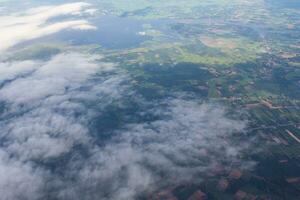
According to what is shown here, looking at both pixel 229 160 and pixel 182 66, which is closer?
pixel 229 160

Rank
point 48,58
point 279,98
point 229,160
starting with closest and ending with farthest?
1. point 229,160
2. point 279,98
3. point 48,58

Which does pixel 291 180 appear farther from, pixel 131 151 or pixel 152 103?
pixel 152 103

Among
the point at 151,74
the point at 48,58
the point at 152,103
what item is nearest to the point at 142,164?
the point at 152,103

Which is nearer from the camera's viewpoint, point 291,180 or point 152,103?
point 291,180

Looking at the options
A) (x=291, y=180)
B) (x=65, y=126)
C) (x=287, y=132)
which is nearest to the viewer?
(x=291, y=180)

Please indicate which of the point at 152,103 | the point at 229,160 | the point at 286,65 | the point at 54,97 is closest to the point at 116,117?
the point at 152,103

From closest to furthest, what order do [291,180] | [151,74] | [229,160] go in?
[291,180] → [229,160] → [151,74]

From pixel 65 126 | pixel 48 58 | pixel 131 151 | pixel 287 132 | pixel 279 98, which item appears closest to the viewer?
pixel 131 151

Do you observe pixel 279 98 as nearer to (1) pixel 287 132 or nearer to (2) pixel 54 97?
(1) pixel 287 132
